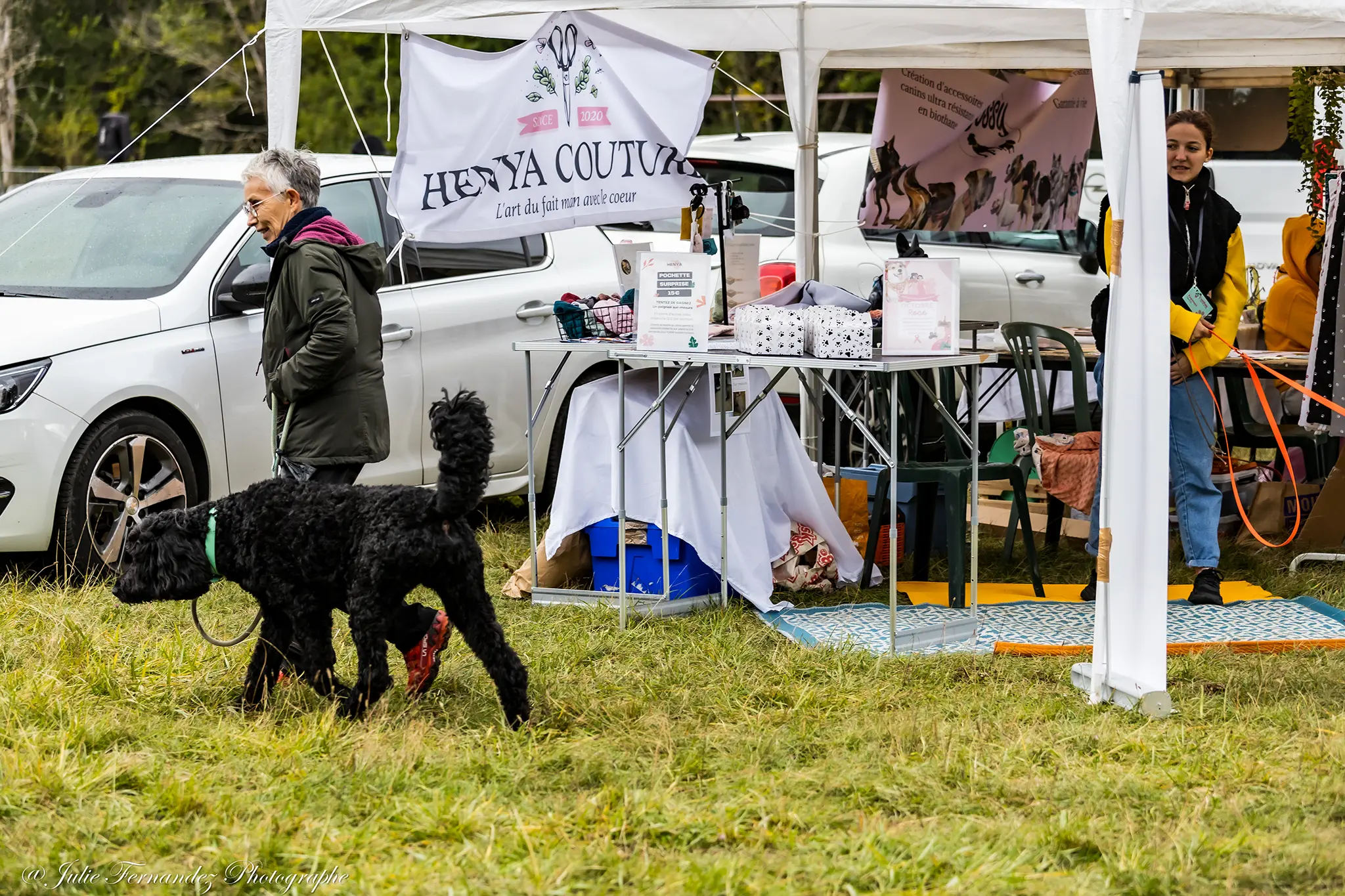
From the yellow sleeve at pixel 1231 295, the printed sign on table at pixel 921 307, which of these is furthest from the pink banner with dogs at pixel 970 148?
the printed sign on table at pixel 921 307

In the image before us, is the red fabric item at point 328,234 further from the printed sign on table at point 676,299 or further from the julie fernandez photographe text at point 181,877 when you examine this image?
the julie fernandez photographe text at point 181,877

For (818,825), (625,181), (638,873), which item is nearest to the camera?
(638,873)

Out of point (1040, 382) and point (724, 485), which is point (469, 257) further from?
point (1040, 382)

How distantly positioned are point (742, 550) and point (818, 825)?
2378 millimetres

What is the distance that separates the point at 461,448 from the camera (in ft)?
12.9

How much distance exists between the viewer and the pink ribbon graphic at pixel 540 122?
5699mm

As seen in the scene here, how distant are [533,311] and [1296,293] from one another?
11.3ft

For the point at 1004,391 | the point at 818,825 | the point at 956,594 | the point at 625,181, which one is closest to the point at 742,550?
the point at 956,594

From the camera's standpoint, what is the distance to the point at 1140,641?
4621 mm

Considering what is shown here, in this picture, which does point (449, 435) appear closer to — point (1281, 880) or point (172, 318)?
point (1281, 880)

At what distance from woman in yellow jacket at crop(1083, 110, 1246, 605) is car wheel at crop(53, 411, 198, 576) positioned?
3.53 m

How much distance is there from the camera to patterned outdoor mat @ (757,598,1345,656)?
17.8ft

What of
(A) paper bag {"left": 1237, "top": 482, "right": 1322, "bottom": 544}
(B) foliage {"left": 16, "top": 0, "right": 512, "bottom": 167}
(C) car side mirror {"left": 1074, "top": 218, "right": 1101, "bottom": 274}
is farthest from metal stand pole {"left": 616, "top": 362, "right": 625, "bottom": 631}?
(B) foliage {"left": 16, "top": 0, "right": 512, "bottom": 167}

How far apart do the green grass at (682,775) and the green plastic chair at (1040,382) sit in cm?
183
